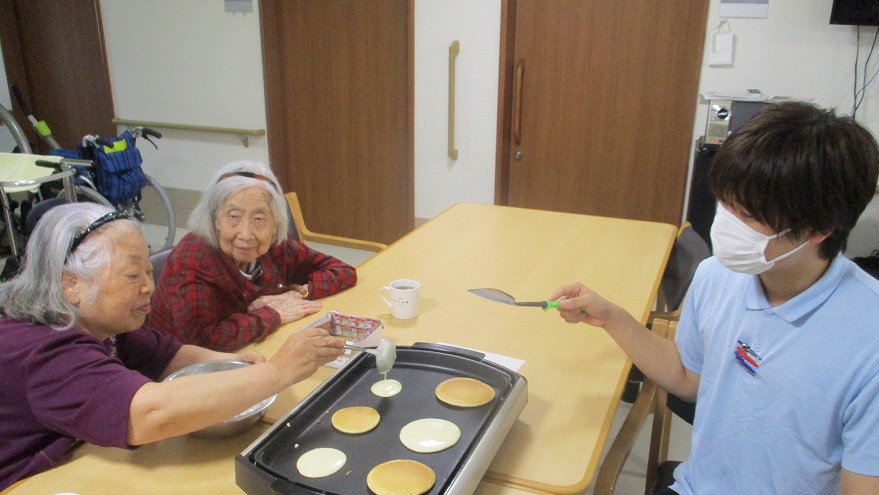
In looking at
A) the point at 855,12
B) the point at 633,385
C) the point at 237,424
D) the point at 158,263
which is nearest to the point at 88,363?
the point at 237,424

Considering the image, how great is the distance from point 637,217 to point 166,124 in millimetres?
3423

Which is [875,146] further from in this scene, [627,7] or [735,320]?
[627,7]

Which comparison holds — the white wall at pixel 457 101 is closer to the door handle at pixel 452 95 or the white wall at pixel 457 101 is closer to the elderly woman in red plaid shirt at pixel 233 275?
the door handle at pixel 452 95

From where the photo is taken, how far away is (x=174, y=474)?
1023 millimetres

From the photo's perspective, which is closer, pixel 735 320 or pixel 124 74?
pixel 735 320

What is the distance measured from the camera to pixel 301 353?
106cm

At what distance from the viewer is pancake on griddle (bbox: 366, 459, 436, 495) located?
880 millimetres

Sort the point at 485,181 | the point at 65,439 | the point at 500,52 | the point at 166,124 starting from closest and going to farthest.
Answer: the point at 65,439 → the point at 500,52 → the point at 485,181 → the point at 166,124

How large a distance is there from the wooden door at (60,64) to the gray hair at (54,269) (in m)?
4.33

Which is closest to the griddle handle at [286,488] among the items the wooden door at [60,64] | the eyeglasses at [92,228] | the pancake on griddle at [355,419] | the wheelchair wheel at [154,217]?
the pancake on griddle at [355,419]

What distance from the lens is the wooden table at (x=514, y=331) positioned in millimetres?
1023

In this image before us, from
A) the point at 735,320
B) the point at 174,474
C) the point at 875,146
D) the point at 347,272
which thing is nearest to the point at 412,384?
the point at 174,474

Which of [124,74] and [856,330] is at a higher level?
[124,74]

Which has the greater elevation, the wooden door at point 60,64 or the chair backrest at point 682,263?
the wooden door at point 60,64
